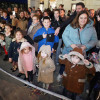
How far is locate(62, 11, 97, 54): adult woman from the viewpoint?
90.0 inches

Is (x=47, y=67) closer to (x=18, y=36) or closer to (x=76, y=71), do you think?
(x=76, y=71)

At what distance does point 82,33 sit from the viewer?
232 centimetres

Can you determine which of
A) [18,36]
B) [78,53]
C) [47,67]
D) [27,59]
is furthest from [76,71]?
[18,36]

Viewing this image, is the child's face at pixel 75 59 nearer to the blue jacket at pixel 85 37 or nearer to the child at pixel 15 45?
the blue jacket at pixel 85 37

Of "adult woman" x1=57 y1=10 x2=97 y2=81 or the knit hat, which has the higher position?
"adult woman" x1=57 y1=10 x2=97 y2=81

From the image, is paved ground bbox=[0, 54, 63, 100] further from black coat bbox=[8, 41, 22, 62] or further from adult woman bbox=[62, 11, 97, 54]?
adult woman bbox=[62, 11, 97, 54]

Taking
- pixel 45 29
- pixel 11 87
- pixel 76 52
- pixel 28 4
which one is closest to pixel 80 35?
pixel 76 52

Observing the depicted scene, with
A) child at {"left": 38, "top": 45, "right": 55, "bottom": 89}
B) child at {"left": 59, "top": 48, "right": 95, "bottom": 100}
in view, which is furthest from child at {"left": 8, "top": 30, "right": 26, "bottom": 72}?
child at {"left": 59, "top": 48, "right": 95, "bottom": 100}

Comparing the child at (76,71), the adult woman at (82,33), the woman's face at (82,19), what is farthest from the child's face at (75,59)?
the woman's face at (82,19)

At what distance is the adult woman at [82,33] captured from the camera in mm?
2287

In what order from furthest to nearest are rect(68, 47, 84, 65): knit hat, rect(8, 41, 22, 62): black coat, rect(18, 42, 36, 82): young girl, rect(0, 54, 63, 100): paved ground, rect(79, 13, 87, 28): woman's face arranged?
rect(8, 41, 22, 62): black coat
rect(18, 42, 36, 82): young girl
rect(0, 54, 63, 100): paved ground
rect(79, 13, 87, 28): woman's face
rect(68, 47, 84, 65): knit hat

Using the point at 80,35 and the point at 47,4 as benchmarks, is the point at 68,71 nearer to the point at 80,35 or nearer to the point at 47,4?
the point at 80,35

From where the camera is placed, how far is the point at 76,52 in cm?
198

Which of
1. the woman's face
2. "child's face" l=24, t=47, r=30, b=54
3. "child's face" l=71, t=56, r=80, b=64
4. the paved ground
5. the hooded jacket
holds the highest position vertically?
the woman's face
